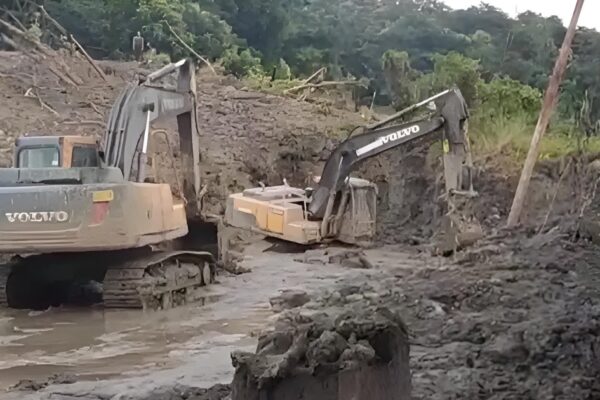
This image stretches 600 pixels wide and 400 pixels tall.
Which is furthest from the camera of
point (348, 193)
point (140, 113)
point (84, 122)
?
point (84, 122)

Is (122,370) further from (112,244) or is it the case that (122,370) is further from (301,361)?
(301,361)

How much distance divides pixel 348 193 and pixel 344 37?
25132mm

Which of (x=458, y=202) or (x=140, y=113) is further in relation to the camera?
(x=458, y=202)

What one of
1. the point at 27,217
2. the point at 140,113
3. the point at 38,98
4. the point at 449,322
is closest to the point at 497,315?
the point at 449,322

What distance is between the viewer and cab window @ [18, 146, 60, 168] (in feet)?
34.1

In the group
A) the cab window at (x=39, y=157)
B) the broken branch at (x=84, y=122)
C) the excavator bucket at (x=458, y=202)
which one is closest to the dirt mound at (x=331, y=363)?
the cab window at (x=39, y=157)

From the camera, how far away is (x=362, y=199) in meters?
14.6

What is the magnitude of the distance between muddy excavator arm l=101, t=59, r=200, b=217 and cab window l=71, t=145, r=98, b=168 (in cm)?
16

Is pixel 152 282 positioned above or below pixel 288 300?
above

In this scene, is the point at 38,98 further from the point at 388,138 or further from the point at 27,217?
the point at 27,217

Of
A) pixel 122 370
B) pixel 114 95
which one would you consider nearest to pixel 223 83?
pixel 114 95

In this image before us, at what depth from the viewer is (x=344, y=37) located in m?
38.8

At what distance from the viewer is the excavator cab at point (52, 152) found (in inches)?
408

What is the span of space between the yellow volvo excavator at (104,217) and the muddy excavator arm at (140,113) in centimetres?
1
